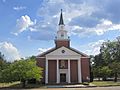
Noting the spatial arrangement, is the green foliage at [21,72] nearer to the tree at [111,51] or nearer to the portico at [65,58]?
the portico at [65,58]

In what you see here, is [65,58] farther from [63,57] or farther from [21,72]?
[21,72]

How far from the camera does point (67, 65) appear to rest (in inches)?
2746

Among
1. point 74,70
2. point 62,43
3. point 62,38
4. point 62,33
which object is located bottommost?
point 74,70

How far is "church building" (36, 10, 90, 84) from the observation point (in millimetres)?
67812

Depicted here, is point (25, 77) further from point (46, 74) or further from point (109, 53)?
point (109, 53)

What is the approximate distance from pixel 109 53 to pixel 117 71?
1865 centimetres

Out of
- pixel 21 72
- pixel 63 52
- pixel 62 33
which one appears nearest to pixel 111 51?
pixel 62 33

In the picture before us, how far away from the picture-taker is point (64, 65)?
70.1m

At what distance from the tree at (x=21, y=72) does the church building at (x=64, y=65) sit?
38.7ft

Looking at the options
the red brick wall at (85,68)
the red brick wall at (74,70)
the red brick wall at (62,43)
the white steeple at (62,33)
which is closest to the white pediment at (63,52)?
the red brick wall at (74,70)

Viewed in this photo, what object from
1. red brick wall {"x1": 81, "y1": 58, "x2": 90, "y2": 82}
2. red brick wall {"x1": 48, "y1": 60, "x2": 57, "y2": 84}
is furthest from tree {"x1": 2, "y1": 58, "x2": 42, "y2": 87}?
red brick wall {"x1": 81, "y1": 58, "x2": 90, "y2": 82}

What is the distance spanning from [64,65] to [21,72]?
61.1 feet

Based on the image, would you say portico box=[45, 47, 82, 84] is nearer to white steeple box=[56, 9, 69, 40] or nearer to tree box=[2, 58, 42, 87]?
white steeple box=[56, 9, 69, 40]

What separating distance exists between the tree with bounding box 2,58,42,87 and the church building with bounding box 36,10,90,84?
38.7ft
